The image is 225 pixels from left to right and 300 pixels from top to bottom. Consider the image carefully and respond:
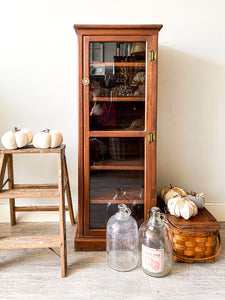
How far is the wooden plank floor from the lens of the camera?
1.28 metres

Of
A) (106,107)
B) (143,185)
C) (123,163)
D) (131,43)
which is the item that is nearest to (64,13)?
(131,43)

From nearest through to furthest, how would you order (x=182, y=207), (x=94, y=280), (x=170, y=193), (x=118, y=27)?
(x=94, y=280) → (x=118, y=27) → (x=182, y=207) → (x=170, y=193)

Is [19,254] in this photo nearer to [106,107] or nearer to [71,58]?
[106,107]

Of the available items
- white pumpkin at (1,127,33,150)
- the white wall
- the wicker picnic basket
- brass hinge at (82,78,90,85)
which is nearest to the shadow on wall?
the white wall

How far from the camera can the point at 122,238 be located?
1624mm

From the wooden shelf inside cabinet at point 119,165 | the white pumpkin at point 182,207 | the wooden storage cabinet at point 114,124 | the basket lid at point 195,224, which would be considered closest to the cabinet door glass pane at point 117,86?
the wooden storage cabinet at point 114,124

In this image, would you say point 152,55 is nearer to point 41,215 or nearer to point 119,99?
point 119,99

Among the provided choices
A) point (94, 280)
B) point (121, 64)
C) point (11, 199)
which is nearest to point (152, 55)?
point (121, 64)

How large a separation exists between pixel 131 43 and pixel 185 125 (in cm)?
83

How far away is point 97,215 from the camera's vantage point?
1.70 meters

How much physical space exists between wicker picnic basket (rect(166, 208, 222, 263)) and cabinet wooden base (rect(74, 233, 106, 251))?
0.48 metres

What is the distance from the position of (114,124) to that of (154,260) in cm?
86

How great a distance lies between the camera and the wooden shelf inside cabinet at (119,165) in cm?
166

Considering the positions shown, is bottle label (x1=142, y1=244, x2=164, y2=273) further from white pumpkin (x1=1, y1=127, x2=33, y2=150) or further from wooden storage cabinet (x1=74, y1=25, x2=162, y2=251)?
white pumpkin (x1=1, y1=127, x2=33, y2=150)
